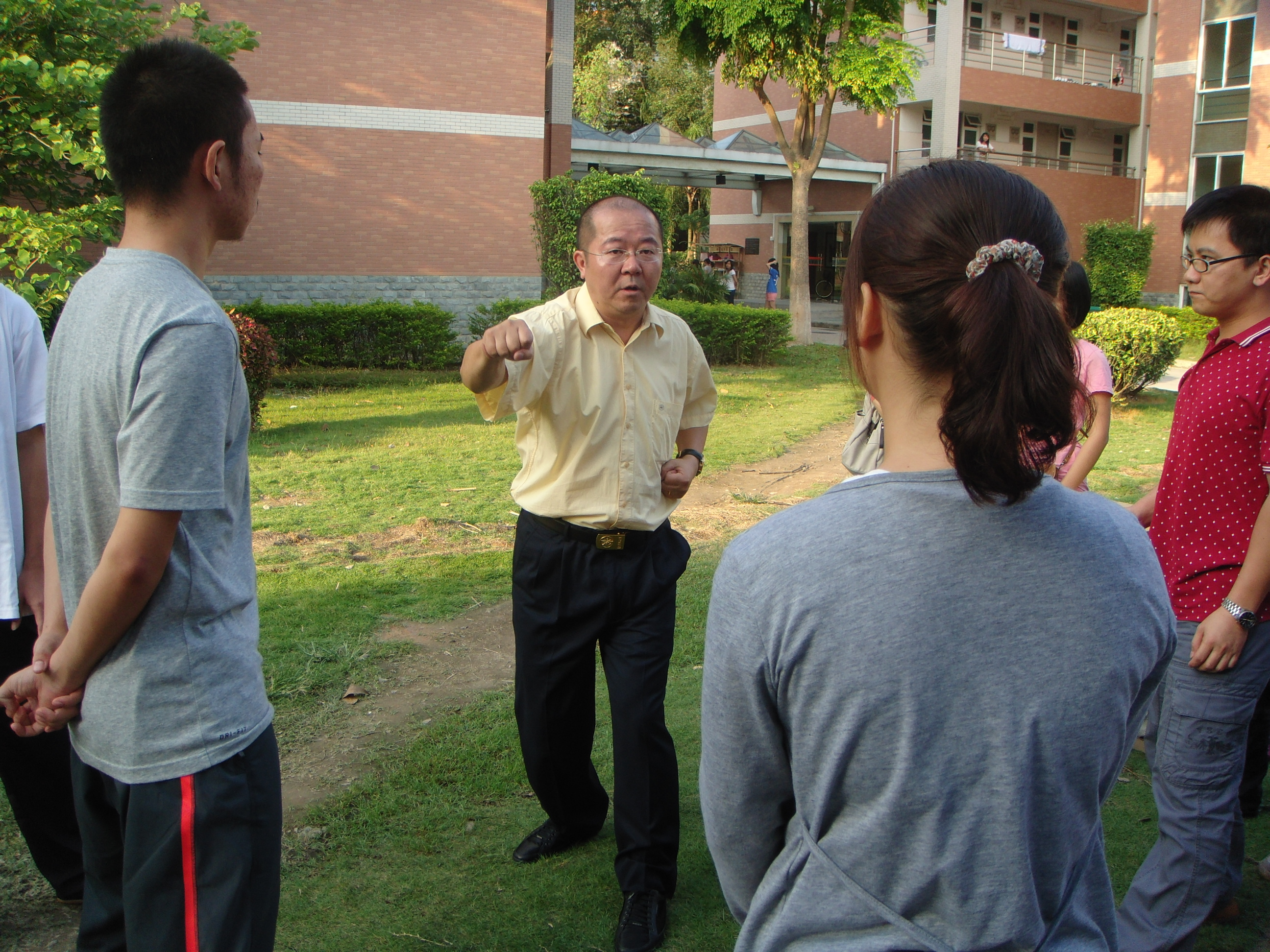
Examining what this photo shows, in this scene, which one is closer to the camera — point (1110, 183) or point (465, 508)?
point (465, 508)

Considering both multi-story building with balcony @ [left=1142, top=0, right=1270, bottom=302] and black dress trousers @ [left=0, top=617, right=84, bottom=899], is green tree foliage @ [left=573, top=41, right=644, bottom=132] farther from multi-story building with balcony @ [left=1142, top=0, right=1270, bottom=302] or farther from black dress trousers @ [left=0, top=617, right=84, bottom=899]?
black dress trousers @ [left=0, top=617, right=84, bottom=899]

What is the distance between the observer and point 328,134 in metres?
18.1

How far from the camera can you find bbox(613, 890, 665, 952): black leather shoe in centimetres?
286

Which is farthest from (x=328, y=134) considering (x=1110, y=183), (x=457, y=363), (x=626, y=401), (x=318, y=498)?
(x=1110, y=183)

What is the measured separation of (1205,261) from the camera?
281 cm

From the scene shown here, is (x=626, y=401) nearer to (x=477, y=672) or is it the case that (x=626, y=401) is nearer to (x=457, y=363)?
(x=477, y=672)

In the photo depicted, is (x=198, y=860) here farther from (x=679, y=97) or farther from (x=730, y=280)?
(x=679, y=97)

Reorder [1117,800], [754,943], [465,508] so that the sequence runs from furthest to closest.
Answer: [465,508]
[1117,800]
[754,943]

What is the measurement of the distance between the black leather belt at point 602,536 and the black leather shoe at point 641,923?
1004 mm

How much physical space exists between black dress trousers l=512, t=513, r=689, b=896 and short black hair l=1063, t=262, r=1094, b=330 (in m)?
1.62

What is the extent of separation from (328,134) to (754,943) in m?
18.9

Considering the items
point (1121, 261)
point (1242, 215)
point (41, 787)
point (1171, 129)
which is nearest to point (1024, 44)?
point (1171, 129)

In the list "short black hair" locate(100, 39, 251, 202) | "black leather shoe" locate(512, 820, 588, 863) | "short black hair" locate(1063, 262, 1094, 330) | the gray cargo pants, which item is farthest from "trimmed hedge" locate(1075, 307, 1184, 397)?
"short black hair" locate(100, 39, 251, 202)

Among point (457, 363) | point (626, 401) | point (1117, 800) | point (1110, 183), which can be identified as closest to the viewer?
point (626, 401)
